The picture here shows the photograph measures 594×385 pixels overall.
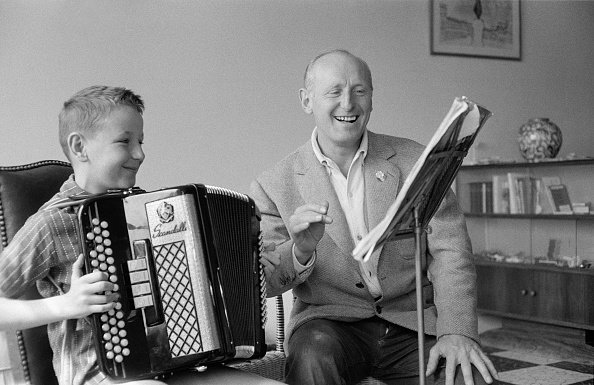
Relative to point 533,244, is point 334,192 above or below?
above

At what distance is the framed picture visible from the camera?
15.2ft

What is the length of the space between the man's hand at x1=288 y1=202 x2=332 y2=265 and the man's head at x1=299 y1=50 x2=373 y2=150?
1.28 feet

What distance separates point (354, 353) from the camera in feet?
6.61

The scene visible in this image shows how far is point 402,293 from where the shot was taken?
2111mm

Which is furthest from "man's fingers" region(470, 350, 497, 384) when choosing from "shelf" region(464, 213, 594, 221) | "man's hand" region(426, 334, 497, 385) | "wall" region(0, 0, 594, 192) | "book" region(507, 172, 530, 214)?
"book" region(507, 172, 530, 214)

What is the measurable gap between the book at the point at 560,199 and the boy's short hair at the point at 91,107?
3138 mm

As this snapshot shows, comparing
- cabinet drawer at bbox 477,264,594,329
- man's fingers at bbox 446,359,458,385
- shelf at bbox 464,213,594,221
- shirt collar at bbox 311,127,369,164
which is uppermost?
shirt collar at bbox 311,127,369,164

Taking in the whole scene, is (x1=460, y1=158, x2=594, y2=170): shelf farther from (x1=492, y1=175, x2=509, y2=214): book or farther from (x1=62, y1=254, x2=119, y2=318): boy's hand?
(x1=62, y1=254, x2=119, y2=318): boy's hand

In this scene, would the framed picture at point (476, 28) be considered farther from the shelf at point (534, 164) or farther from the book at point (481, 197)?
the book at point (481, 197)

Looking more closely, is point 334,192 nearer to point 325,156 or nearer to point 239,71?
point 325,156

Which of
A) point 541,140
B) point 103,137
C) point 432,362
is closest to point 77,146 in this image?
point 103,137

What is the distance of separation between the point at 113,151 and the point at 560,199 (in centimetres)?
324

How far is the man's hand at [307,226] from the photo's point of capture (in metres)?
1.76

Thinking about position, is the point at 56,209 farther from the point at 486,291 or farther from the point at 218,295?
Answer: the point at 486,291
